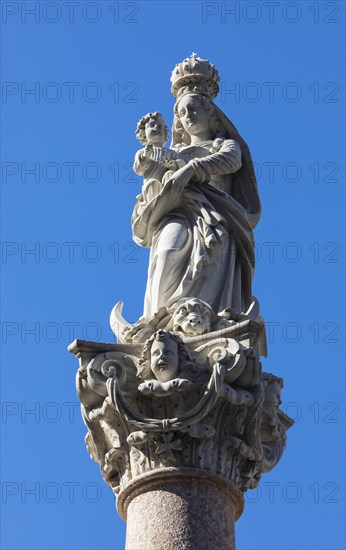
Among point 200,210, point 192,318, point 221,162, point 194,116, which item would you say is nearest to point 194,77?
point 194,116

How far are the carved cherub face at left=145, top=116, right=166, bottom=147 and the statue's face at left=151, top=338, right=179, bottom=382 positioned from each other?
4188mm

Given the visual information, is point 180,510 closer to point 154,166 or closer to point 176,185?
point 176,185

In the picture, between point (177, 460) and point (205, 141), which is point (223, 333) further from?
point (205, 141)

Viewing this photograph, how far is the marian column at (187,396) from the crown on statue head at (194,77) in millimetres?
2275

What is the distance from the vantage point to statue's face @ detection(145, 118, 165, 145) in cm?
1800

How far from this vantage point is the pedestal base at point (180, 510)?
13.6 m

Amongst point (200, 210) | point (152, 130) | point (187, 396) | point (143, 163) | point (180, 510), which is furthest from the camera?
Result: point (152, 130)

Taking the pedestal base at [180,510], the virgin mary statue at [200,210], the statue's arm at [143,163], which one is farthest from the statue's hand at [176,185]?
the pedestal base at [180,510]

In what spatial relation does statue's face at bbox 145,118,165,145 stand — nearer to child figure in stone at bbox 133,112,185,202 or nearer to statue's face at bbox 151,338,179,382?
child figure in stone at bbox 133,112,185,202

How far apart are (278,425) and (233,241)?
111 inches

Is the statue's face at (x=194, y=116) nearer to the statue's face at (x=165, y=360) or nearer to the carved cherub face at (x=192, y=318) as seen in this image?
the carved cherub face at (x=192, y=318)

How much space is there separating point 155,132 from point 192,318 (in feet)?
12.0

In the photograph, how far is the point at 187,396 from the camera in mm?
14422

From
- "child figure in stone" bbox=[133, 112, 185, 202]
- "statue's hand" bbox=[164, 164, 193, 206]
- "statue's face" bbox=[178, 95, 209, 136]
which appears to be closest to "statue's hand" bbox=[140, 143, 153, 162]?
"child figure in stone" bbox=[133, 112, 185, 202]
